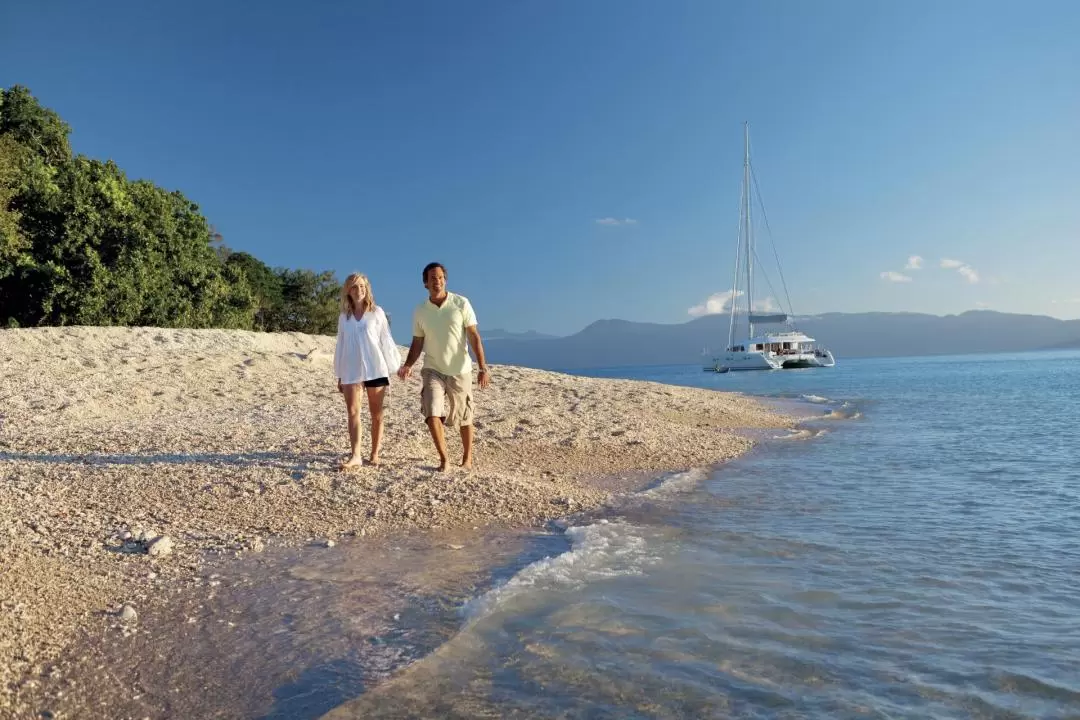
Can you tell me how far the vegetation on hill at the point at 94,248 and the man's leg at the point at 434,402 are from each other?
22053 mm

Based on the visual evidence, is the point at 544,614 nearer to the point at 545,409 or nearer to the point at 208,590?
the point at 208,590

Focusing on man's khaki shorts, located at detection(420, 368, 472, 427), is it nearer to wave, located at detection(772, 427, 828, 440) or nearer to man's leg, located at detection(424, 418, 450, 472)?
man's leg, located at detection(424, 418, 450, 472)

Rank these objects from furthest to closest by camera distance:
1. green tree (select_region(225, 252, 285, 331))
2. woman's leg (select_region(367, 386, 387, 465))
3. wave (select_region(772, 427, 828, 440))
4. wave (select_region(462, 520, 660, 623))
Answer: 1. green tree (select_region(225, 252, 285, 331))
2. wave (select_region(772, 427, 828, 440))
3. woman's leg (select_region(367, 386, 387, 465))
4. wave (select_region(462, 520, 660, 623))

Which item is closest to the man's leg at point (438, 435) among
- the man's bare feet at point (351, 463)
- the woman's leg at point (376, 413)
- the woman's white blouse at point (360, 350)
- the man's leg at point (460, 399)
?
the man's leg at point (460, 399)

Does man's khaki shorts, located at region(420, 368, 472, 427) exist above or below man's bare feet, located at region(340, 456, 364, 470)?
above

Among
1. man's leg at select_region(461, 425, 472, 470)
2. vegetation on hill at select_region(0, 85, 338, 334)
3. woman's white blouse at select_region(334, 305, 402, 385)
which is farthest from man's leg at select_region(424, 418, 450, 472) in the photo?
vegetation on hill at select_region(0, 85, 338, 334)

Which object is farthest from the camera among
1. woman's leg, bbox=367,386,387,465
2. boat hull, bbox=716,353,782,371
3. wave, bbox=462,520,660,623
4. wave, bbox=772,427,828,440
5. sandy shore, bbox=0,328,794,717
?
boat hull, bbox=716,353,782,371

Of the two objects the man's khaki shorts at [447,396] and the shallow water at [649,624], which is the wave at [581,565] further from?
the man's khaki shorts at [447,396]

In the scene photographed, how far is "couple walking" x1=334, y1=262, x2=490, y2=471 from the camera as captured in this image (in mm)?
7492

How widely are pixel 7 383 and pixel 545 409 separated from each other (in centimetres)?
1056

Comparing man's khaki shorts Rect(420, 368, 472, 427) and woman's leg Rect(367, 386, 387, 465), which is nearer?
man's khaki shorts Rect(420, 368, 472, 427)

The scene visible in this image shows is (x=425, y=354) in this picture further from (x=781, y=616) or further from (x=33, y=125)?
(x=33, y=125)

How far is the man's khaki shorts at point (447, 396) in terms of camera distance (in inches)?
296

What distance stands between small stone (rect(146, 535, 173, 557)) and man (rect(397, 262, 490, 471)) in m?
2.80
